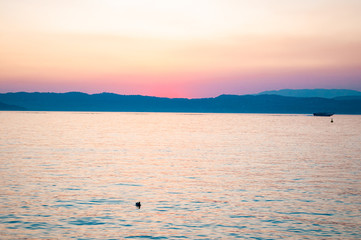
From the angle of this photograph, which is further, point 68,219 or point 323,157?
point 323,157

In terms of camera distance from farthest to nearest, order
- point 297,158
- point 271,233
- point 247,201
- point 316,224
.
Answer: point 297,158, point 247,201, point 316,224, point 271,233

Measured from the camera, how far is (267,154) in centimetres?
5325

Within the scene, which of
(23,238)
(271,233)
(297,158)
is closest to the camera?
(23,238)

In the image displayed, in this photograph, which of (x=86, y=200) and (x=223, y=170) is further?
(x=223, y=170)

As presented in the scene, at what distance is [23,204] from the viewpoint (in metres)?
24.1

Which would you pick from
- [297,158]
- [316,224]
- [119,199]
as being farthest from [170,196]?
[297,158]

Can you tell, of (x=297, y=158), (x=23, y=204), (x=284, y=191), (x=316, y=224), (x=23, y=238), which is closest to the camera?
(x=23, y=238)

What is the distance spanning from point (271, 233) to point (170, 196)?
9.04m

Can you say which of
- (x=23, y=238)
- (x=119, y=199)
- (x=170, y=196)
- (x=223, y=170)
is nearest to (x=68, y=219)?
(x=23, y=238)

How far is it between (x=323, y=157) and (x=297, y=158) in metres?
3.94

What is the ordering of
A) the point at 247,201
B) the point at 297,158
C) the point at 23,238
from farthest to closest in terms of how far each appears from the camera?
the point at 297,158
the point at 247,201
the point at 23,238

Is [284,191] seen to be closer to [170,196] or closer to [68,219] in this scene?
[170,196]

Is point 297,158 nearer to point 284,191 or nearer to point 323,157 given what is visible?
point 323,157

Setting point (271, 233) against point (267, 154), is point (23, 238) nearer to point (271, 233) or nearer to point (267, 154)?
point (271, 233)
